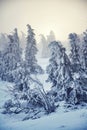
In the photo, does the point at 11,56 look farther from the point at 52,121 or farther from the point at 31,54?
the point at 52,121

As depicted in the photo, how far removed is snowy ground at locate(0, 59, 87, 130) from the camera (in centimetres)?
784

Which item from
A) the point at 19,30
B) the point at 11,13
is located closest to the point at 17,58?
the point at 19,30

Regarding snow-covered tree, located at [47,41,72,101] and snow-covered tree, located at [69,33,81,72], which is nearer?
snow-covered tree, located at [47,41,72,101]

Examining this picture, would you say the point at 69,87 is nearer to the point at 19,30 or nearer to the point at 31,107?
the point at 31,107

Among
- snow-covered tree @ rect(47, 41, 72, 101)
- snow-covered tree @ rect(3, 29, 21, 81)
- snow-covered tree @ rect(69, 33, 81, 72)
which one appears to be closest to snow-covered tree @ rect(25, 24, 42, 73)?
snow-covered tree @ rect(3, 29, 21, 81)

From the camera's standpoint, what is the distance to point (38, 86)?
810 centimetres

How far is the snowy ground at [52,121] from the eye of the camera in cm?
Answer: 784

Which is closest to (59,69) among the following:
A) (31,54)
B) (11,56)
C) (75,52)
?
(75,52)

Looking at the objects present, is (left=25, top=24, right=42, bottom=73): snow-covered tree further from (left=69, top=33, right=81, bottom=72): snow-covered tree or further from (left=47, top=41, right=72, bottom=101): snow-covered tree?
(left=69, top=33, right=81, bottom=72): snow-covered tree

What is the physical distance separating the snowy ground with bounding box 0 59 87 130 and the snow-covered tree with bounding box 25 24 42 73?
35 centimetres

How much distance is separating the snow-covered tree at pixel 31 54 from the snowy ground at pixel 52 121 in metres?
0.35

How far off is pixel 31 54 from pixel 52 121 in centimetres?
206

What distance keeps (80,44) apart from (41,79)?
161cm

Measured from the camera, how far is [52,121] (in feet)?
25.9
